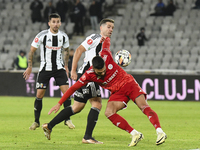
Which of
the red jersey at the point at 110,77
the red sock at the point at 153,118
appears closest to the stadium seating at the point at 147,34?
the red jersey at the point at 110,77

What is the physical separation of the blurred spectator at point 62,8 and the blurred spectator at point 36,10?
1062 millimetres

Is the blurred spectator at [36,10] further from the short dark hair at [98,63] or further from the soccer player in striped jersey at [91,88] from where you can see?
the short dark hair at [98,63]

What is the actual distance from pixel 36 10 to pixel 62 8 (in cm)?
156

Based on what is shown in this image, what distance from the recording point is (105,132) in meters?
6.86

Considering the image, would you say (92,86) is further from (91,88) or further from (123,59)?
(123,59)

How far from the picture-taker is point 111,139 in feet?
19.9

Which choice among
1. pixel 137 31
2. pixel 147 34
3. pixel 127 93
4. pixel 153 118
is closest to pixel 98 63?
pixel 127 93

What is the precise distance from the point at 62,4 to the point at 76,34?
157 centimetres

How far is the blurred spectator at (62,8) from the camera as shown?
18.8 m

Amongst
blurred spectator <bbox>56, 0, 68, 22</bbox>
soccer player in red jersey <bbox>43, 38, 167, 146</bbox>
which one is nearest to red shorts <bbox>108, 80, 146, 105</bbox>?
soccer player in red jersey <bbox>43, 38, 167, 146</bbox>

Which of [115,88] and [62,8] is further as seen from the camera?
[62,8]

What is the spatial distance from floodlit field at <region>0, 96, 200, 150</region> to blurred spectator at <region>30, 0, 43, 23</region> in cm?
911

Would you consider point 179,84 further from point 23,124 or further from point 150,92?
point 23,124

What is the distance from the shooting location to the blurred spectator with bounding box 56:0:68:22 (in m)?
18.8
